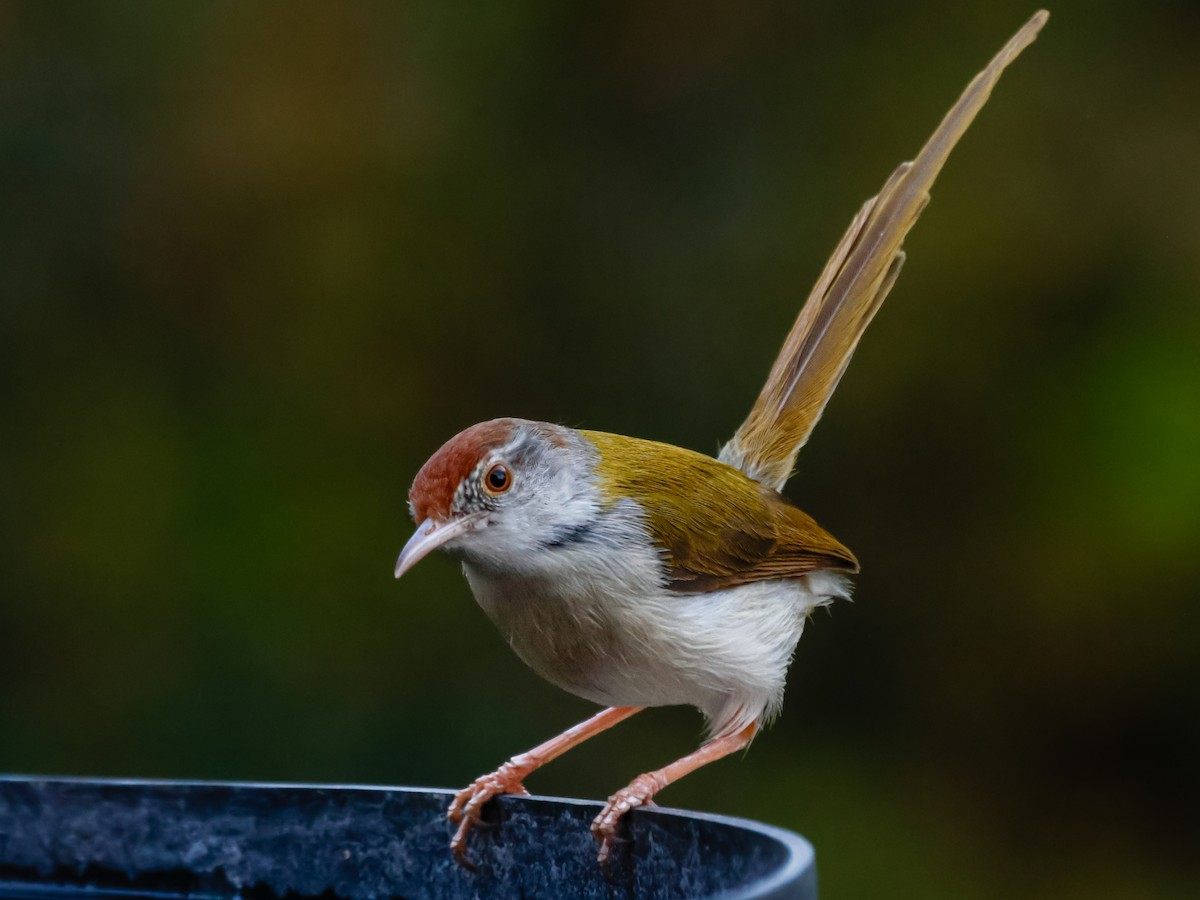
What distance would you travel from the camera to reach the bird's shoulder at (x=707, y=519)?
3.09m

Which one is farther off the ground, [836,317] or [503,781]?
[836,317]

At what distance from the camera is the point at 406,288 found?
614 centimetres

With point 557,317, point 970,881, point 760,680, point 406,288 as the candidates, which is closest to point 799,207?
point 557,317

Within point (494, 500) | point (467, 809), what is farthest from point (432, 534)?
point (467, 809)

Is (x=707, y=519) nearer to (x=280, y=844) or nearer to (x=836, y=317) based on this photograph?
(x=836, y=317)

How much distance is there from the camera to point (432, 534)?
2.76 meters

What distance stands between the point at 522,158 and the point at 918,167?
272cm

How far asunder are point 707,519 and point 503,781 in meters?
0.74

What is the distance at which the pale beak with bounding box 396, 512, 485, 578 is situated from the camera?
8.84ft

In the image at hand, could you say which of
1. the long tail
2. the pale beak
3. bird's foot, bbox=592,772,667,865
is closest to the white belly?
the pale beak

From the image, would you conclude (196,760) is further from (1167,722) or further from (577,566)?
(1167,722)

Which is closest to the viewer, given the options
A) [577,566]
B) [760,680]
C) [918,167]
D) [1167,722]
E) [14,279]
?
[577,566]

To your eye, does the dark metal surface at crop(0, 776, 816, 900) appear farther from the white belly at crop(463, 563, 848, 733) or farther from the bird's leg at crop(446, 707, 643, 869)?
the white belly at crop(463, 563, 848, 733)

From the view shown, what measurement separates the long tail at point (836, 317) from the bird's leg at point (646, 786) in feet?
2.58
